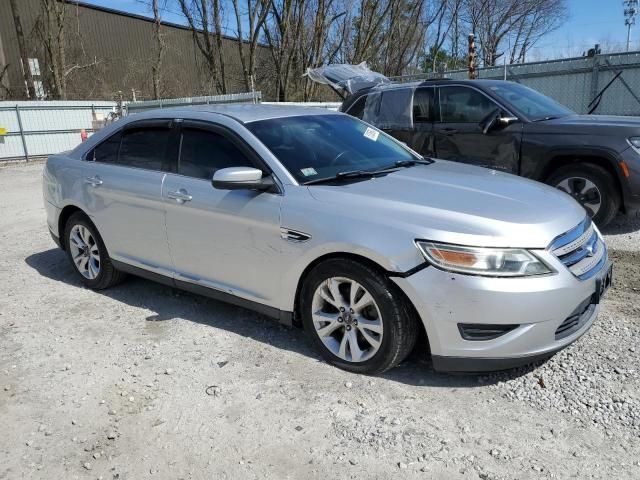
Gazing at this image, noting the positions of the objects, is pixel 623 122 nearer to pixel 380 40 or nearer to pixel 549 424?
pixel 549 424

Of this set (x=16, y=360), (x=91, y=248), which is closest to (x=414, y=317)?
(x=16, y=360)

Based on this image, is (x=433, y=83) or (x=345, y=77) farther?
(x=345, y=77)

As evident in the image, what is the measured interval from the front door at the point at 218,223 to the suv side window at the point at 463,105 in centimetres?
396

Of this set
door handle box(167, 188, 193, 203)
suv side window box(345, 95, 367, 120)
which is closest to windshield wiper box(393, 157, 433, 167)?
door handle box(167, 188, 193, 203)

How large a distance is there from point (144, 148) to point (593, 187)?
469 cm

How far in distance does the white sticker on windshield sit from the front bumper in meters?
1.76

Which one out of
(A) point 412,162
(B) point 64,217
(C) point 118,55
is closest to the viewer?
(A) point 412,162

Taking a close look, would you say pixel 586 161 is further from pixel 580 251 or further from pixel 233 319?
pixel 233 319

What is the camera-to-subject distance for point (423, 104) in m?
7.33

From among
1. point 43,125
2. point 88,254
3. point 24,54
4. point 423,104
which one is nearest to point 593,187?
point 423,104

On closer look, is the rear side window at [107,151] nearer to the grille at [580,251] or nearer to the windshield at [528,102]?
the grille at [580,251]

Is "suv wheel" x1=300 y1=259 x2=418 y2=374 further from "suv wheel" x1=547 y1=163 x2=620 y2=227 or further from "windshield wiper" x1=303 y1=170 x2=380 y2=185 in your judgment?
"suv wheel" x1=547 y1=163 x2=620 y2=227

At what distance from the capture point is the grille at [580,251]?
2.99 m

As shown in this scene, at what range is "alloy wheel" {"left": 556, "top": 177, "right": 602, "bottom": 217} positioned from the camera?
594 cm
